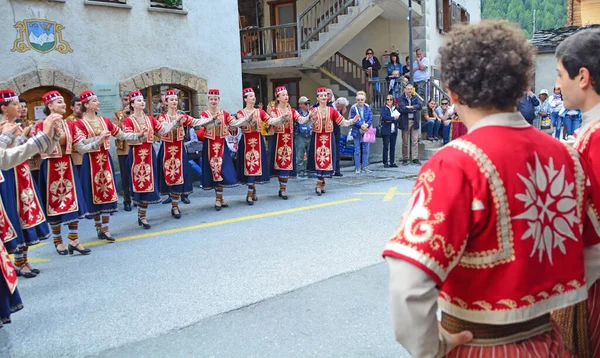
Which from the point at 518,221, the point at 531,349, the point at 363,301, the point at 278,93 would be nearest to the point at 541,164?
the point at 518,221

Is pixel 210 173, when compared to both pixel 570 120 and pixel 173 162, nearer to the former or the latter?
pixel 173 162

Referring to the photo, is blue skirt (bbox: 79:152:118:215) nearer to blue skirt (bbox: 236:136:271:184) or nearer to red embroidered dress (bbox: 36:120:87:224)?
red embroidered dress (bbox: 36:120:87:224)

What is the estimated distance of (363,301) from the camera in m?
4.68

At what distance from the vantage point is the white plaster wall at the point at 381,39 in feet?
64.6

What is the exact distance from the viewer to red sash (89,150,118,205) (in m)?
7.52

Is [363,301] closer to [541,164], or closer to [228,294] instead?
[228,294]

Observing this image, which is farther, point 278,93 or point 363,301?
point 278,93

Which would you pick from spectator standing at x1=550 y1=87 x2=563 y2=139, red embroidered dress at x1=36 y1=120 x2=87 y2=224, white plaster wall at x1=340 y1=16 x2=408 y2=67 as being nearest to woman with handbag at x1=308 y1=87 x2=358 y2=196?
red embroidered dress at x1=36 y1=120 x2=87 y2=224

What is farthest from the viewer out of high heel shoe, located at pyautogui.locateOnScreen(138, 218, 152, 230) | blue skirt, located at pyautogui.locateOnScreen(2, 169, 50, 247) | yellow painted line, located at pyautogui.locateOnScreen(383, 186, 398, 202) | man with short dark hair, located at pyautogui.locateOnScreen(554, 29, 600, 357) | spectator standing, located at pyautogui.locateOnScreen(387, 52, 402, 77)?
spectator standing, located at pyautogui.locateOnScreen(387, 52, 402, 77)

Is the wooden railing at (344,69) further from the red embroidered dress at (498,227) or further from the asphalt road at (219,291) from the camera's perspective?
the red embroidered dress at (498,227)

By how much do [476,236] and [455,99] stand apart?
1.48 feet

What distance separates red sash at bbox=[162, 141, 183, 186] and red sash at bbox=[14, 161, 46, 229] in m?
2.76

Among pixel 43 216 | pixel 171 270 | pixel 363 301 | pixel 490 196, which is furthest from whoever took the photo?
pixel 43 216

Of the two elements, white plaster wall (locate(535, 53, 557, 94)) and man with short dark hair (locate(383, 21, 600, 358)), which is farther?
white plaster wall (locate(535, 53, 557, 94))
